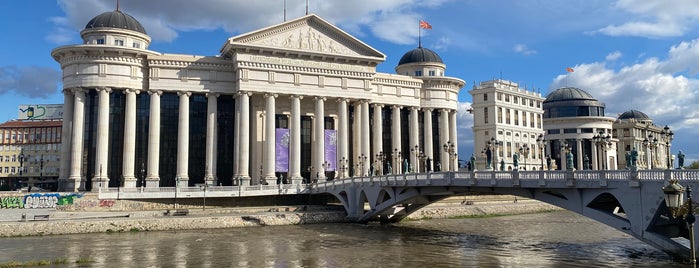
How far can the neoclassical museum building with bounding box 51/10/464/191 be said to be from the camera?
262ft

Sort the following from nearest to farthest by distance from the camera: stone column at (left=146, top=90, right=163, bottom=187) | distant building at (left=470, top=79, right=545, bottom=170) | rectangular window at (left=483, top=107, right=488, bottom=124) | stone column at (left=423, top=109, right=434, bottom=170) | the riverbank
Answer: the riverbank, stone column at (left=146, top=90, right=163, bottom=187), stone column at (left=423, top=109, right=434, bottom=170), distant building at (left=470, top=79, right=545, bottom=170), rectangular window at (left=483, top=107, right=488, bottom=124)

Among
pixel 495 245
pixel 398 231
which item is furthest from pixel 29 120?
pixel 495 245

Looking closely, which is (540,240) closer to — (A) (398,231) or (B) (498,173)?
(B) (498,173)

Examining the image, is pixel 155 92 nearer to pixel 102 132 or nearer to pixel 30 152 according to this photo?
pixel 102 132

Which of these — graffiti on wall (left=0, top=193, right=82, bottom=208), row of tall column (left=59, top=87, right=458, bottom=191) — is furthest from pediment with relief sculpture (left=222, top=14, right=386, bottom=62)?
graffiti on wall (left=0, top=193, right=82, bottom=208)

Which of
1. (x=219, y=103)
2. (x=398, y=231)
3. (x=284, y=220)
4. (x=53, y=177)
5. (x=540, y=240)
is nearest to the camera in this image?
(x=540, y=240)

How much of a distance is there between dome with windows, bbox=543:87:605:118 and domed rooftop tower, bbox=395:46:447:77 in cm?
3952

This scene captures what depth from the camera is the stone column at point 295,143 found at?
8531 cm

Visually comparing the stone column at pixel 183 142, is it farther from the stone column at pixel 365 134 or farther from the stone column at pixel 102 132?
the stone column at pixel 365 134

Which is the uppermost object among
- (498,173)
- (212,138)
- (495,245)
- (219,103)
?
(219,103)

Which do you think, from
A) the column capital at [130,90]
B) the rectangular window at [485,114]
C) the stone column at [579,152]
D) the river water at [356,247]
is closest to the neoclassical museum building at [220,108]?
the column capital at [130,90]

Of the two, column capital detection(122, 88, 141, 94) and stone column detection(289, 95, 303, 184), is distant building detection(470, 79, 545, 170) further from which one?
column capital detection(122, 88, 141, 94)

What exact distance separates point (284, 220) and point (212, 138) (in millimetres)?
26632

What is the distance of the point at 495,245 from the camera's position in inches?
1762
